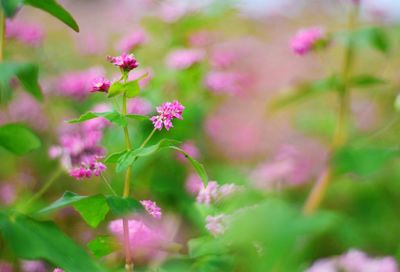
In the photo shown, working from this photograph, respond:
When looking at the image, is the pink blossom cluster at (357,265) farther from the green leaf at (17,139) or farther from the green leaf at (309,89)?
the green leaf at (309,89)

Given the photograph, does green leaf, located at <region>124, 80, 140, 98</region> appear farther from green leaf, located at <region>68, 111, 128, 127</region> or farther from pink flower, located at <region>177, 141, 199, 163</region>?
pink flower, located at <region>177, 141, 199, 163</region>

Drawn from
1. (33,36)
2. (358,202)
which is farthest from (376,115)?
(33,36)

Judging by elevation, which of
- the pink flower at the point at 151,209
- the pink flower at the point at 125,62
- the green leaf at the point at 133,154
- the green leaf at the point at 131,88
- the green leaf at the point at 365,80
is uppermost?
the green leaf at the point at 365,80

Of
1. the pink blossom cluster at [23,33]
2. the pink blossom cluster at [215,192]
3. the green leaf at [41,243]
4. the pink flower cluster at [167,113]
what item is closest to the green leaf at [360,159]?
the pink blossom cluster at [215,192]

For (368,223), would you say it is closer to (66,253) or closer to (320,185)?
(320,185)

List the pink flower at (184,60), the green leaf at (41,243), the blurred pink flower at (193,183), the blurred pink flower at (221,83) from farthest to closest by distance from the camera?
the blurred pink flower at (221,83)
the pink flower at (184,60)
the blurred pink flower at (193,183)
the green leaf at (41,243)

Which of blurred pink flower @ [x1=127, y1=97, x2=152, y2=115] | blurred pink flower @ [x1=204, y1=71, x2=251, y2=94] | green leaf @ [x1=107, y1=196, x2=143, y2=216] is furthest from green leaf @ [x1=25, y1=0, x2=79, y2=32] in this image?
blurred pink flower @ [x1=204, y1=71, x2=251, y2=94]
